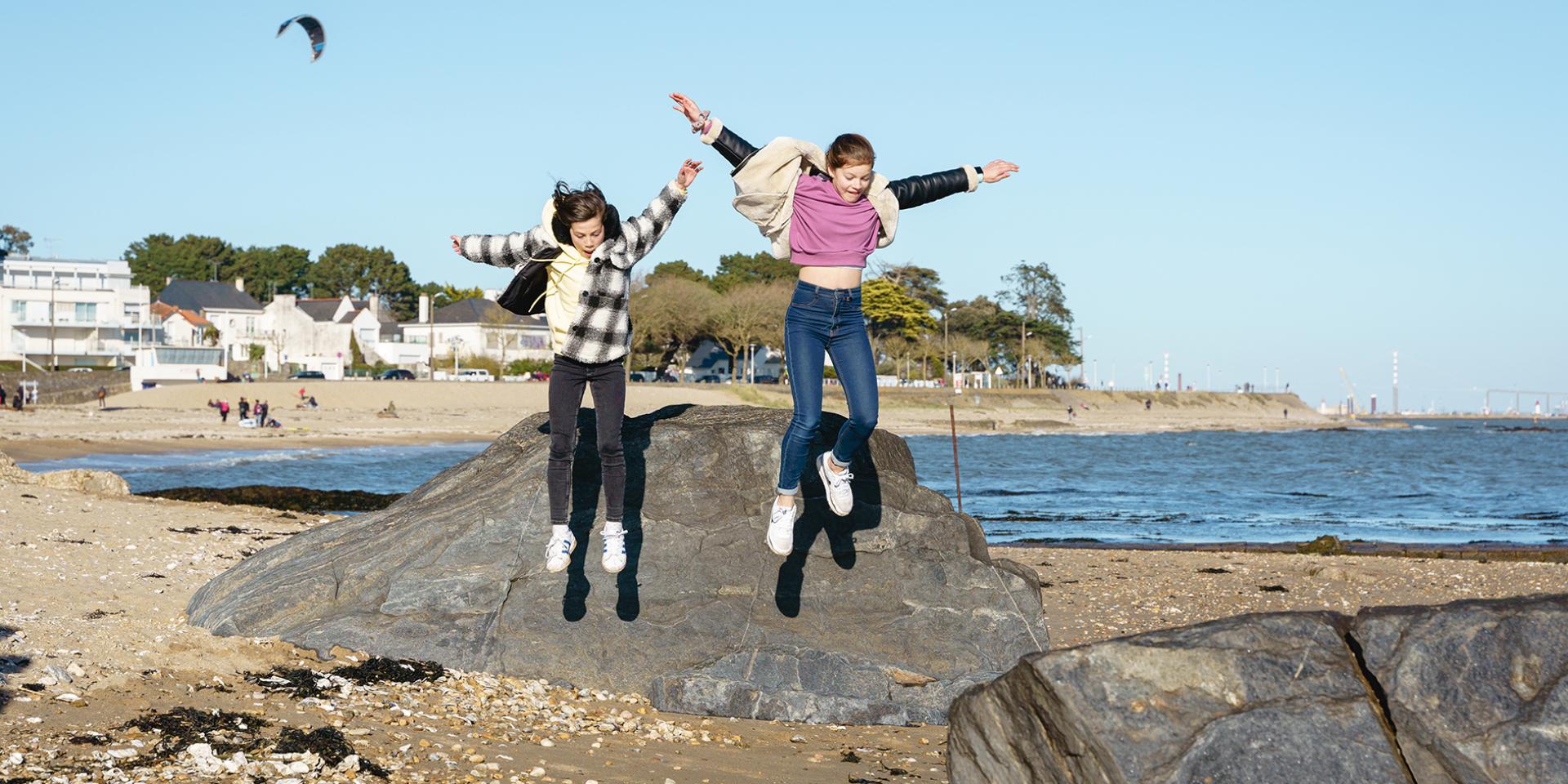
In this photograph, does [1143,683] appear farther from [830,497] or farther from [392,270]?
[392,270]

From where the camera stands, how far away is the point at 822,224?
824 centimetres

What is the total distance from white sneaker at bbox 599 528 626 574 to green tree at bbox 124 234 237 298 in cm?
15707

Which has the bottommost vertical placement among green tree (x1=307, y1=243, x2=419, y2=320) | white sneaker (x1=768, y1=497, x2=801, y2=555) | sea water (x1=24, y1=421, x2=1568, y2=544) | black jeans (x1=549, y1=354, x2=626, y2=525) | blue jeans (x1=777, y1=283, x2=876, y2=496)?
sea water (x1=24, y1=421, x2=1568, y2=544)

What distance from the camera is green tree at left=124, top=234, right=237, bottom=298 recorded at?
506 ft

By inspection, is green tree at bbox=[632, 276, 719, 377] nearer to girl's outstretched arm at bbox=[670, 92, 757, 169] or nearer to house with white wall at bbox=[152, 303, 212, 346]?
house with white wall at bbox=[152, 303, 212, 346]

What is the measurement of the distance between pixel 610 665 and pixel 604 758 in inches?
76.1

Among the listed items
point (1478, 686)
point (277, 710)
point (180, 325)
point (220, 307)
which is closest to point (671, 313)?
point (180, 325)

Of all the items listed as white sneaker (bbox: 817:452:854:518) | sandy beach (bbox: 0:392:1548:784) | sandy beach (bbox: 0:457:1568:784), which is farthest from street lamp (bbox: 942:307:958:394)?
white sneaker (bbox: 817:452:854:518)

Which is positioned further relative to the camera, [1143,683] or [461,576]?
[461,576]

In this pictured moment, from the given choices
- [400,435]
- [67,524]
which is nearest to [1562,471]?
[400,435]

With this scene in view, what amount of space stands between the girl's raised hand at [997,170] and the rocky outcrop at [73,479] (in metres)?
16.7

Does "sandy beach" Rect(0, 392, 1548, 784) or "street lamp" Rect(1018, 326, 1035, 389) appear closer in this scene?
"sandy beach" Rect(0, 392, 1548, 784)

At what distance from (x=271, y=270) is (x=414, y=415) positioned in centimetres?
9563

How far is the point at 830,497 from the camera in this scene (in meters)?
9.05
